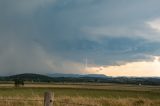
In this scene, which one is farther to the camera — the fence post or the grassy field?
the grassy field

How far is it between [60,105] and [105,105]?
463cm

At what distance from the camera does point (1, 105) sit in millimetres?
19469

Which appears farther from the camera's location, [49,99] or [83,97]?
[83,97]

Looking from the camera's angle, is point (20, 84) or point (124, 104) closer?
point (124, 104)

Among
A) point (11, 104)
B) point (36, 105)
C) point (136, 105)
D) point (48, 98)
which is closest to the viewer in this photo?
point (48, 98)

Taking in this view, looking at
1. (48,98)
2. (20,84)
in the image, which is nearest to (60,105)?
(48,98)

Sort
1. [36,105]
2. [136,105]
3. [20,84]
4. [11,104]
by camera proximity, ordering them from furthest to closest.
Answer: [20,84], [136,105], [36,105], [11,104]

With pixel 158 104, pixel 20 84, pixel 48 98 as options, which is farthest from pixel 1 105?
pixel 20 84

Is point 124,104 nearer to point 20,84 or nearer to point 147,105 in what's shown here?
point 147,105

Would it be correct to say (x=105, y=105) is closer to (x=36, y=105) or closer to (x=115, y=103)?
(x=115, y=103)

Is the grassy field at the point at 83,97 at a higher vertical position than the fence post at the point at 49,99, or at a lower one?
lower

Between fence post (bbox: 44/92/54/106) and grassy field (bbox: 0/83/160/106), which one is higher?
fence post (bbox: 44/92/54/106)

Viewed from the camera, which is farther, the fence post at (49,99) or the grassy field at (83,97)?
the grassy field at (83,97)

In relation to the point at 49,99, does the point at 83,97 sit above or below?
below
